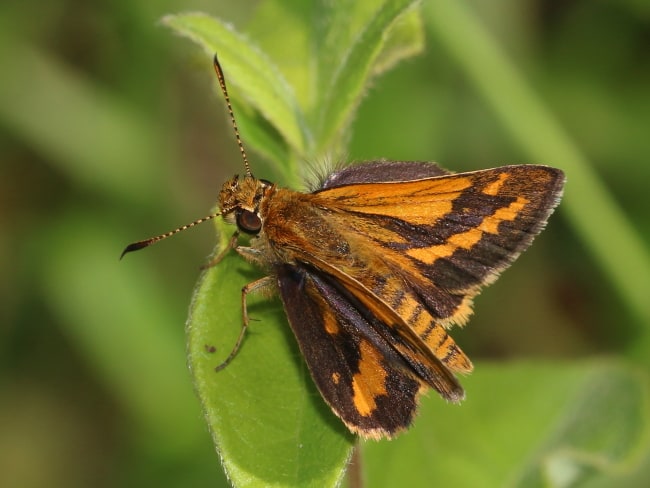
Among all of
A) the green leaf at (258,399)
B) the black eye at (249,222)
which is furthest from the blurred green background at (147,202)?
the green leaf at (258,399)

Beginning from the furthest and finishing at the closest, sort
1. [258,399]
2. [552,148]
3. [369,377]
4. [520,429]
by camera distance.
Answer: [552,148] < [520,429] < [369,377] < [258,399]

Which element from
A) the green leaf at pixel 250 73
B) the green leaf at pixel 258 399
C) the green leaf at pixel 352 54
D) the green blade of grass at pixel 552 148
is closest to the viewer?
the green leaf at pixel 258 399

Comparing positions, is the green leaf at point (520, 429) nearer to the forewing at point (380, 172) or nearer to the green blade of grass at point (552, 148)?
the green blade of grass at point (552, 148)

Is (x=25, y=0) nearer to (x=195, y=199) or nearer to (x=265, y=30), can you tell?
(x=195, y=199)

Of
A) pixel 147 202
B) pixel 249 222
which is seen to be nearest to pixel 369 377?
pixel 249 222

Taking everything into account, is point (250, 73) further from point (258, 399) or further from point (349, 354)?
point (258, 399)

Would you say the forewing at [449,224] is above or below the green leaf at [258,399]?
above

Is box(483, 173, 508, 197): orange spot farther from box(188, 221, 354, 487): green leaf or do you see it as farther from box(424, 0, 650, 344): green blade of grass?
box(424, 0, 650, 344): green blade of grass
